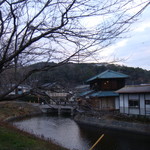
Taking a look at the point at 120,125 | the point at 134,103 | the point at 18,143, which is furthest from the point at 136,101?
the point at 18,143

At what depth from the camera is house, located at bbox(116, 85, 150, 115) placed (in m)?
19.5

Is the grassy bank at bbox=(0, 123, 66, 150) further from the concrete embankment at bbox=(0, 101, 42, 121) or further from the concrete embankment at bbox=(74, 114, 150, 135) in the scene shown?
the concrete embankment at bbox=(0, 101, 42, 121)

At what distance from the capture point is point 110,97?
27047 mm

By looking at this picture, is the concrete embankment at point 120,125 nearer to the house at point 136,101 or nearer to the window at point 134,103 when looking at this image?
the house at point 136,101

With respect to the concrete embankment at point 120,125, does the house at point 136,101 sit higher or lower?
higher

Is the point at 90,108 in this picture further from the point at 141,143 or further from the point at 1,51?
the point at 141,143

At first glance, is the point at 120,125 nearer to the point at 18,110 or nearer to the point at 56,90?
the point at 56,90

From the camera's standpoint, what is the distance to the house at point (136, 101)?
19516 millimetres

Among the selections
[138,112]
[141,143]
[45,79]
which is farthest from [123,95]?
[45,79]

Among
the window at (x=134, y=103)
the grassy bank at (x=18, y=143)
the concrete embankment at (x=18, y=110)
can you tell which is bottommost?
the concrete embankment at (x=18, y=110)

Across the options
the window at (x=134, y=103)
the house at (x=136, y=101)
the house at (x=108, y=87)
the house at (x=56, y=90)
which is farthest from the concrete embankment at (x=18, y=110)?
the house at (x=56, y=90)

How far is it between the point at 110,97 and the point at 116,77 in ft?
10.6

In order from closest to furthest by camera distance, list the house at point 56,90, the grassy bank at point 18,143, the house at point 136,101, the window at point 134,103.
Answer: the house at point 56,90 < the grassy bank at point 18,143 < the house at point 136,101 < the window at point 134,103

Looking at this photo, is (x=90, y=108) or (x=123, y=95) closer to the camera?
(x=90, y=108)
